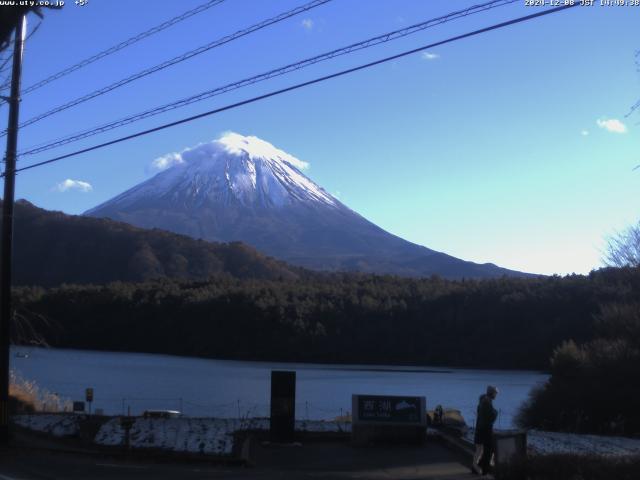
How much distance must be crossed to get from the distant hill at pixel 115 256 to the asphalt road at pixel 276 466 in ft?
341

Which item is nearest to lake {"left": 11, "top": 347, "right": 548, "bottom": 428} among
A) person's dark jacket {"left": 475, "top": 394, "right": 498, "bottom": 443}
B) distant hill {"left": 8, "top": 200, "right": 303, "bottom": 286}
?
person's dark jacket {"left": 475, "top": 394, "right": 498, "bottom": 443}

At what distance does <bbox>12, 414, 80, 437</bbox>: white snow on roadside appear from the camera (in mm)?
17609

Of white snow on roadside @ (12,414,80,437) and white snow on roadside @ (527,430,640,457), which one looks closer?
white snow on roadside @ (527,430,640,457)

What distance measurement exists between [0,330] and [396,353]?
194ft

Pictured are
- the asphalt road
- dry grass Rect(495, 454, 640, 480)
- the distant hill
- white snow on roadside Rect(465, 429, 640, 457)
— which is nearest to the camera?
dry grass Rect(495, 454, 640, 480)

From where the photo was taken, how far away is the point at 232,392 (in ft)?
125

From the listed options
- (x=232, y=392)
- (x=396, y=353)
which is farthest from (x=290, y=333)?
(x=232, y=392)

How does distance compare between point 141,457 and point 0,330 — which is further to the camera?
point 0,330

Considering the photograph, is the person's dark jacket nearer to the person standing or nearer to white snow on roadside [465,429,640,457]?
the person standing

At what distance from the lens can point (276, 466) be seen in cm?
1407

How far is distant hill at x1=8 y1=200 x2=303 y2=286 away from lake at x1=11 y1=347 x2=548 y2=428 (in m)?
62.7

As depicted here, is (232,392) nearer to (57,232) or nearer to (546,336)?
(546,336)

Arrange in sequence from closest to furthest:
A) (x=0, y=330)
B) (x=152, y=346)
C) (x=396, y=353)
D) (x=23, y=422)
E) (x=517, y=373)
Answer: (x=0, y=330) → (x=23, y=422) → (x=517, y=373) → (x=396, y=353) → (x=152, y=346)

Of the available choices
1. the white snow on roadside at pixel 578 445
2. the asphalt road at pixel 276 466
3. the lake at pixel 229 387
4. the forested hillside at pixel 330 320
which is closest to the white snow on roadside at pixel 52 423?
the asphalt road at pixel 276 466
